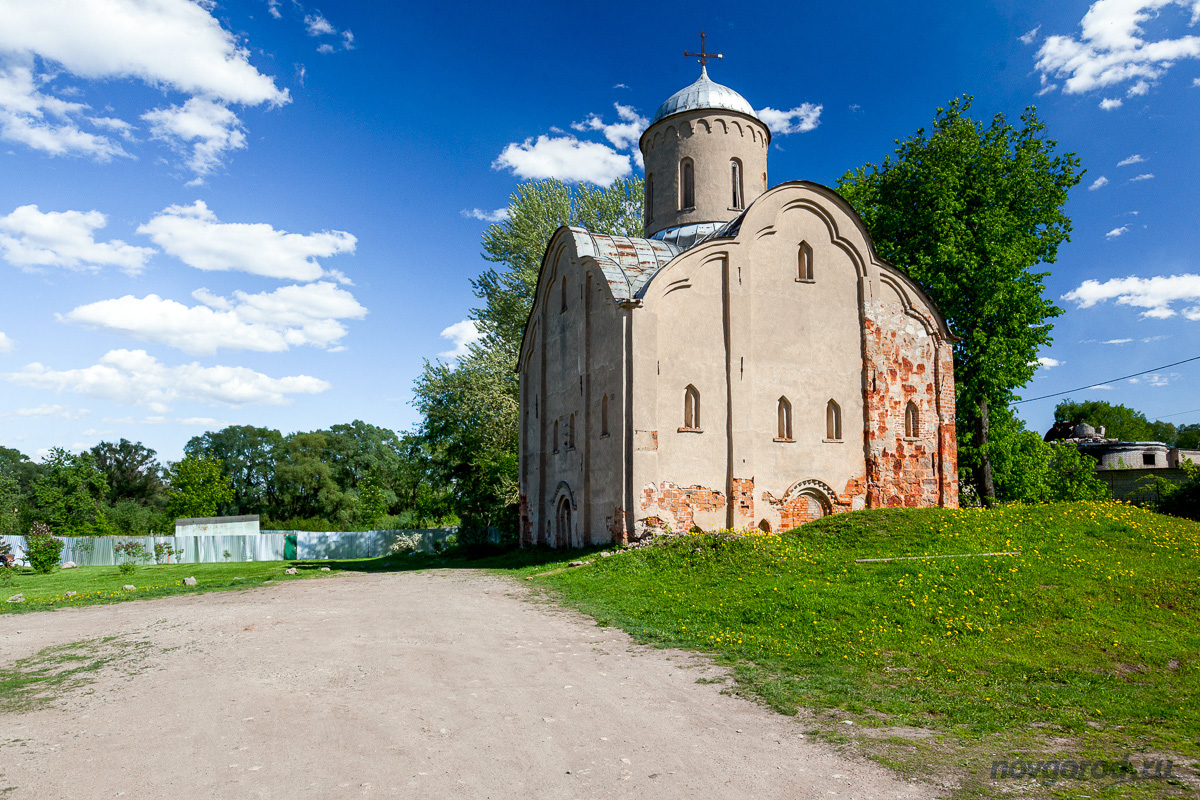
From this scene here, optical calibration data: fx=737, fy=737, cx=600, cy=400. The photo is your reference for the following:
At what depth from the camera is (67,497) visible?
47.5 metres

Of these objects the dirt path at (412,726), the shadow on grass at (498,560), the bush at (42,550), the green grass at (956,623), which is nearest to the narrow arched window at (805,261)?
the green grass at (956,623)

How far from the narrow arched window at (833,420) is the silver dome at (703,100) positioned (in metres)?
9.88

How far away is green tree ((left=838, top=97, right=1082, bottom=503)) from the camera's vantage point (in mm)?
23000

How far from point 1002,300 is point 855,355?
667 cm

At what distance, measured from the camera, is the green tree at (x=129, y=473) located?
210 feet

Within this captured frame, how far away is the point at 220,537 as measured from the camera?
37.1 metres

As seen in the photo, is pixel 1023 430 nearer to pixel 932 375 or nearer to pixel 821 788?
pixel 932 375

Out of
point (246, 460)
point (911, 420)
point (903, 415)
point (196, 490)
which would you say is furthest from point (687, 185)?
point (246, 460)

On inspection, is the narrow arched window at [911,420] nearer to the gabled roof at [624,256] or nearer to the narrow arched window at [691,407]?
the narrow arched window at [691,407]

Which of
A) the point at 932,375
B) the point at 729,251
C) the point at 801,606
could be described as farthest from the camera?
the point at 932,375

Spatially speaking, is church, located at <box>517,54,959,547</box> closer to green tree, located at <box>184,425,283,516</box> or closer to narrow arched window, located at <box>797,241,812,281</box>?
narrow arched window, located at <box>797,241,812,281</box>

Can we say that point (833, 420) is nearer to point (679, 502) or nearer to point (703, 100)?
point (679, 502)

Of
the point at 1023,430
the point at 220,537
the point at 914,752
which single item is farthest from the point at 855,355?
the point at 220,537

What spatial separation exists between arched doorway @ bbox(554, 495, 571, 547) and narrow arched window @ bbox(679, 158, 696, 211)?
31.7 feet
